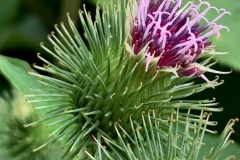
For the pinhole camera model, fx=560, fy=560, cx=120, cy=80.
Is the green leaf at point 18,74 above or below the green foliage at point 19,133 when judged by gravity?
above

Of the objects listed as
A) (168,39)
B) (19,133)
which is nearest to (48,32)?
(19,133)

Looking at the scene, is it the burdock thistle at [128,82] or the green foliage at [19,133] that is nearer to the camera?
the burdock thistle at [128,82]

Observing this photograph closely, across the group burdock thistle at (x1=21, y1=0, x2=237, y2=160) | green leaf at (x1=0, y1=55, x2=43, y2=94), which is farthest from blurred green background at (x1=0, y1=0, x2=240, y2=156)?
burdock thistle at (x1=21, y1=0, x2=237, y2=160)

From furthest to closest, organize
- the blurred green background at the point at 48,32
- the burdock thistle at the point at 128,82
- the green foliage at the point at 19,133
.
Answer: the blurred green background at the point at 48,32
the green foliage at the point at 19,133
the burdock thistle at the point at 128,82

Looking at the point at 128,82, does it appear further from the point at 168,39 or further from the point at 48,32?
the point at 48,32

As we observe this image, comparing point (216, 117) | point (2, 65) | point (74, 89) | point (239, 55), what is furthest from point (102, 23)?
point (216, 117)

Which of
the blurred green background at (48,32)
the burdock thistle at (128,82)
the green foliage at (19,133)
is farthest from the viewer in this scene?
the blurred green background at (48,32)

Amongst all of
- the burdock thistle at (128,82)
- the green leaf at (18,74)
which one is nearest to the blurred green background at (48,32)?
the green leaf at (18,74)

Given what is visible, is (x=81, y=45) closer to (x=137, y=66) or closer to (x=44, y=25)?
(x=137, y=66)

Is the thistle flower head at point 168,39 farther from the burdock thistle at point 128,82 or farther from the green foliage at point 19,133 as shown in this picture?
the green foliage at point 19,133
